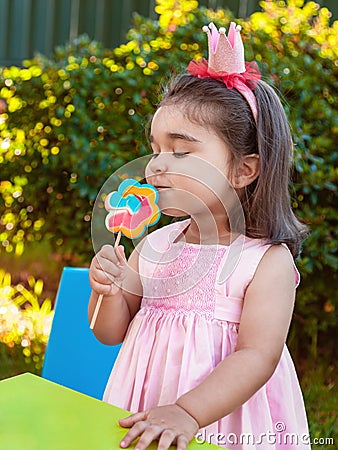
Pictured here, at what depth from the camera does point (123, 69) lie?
A: 3.56 meters

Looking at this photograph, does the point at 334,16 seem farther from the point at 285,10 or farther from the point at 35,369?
the point at 35,369

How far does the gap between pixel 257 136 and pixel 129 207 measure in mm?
365

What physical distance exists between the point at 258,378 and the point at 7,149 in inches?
108

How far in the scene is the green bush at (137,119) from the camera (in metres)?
3.29

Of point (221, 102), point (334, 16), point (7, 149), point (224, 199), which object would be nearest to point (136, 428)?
point (224, 199)

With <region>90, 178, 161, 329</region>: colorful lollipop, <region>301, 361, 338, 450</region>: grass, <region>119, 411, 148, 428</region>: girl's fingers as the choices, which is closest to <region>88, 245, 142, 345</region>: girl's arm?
<region>90, 178, 161, 329</region>: colorful lollipop

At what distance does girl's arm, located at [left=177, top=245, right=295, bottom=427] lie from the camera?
133 centimetres

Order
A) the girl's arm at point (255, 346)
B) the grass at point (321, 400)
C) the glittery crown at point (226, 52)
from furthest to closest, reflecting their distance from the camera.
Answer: the grass at point (321, 400)
the glittery crown at point (226, 52)
the girl's arm at point (255, 346)

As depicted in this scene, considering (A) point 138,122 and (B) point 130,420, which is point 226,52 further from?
(A) point 138,122

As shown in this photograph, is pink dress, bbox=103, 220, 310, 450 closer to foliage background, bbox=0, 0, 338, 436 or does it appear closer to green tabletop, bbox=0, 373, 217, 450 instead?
green tabletop, bbox=0, 373, 217, 450

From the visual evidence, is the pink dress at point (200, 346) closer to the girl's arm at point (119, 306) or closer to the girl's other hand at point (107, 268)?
the girl's arm at point (119, 306)

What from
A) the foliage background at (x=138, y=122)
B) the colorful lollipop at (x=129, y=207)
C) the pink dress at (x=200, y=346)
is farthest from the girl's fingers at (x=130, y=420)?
the foliage background at (x=138, y=122)

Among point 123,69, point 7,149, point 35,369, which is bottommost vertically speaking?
point 35,369

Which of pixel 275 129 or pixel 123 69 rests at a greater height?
pixel 275 129
